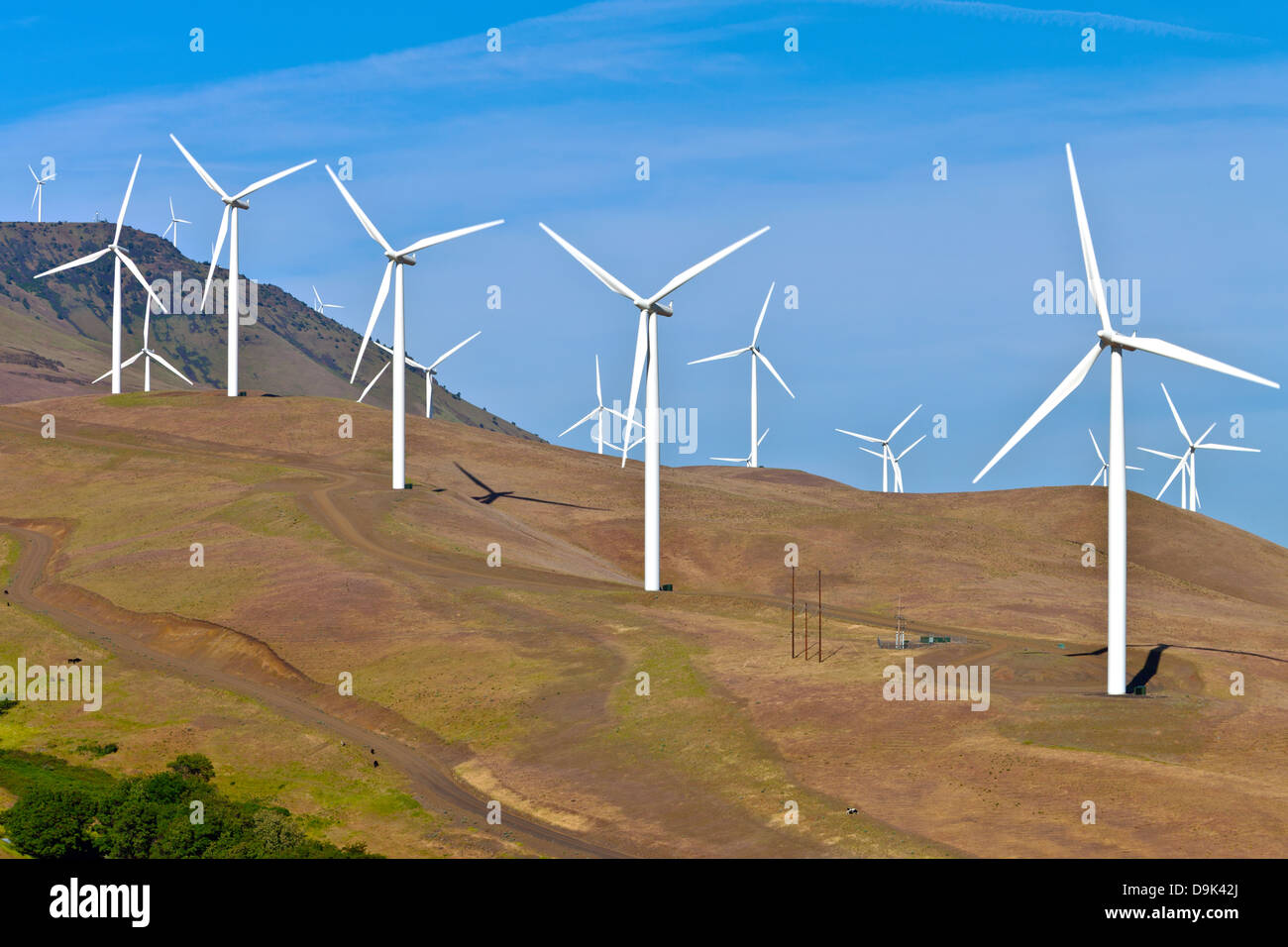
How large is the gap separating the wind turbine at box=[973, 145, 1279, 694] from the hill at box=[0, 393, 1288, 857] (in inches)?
160

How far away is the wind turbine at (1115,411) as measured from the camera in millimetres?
81250

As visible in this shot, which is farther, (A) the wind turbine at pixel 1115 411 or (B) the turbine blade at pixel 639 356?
(B) the turbine blade at pixel 639 356

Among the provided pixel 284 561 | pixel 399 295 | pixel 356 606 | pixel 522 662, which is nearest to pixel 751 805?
pixel 522 662

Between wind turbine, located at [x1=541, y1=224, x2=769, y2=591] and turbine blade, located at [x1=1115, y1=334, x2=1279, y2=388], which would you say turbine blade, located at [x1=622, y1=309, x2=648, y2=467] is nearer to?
wind turbine, located at [x1=541, y1=224, x2=769, y2=591]

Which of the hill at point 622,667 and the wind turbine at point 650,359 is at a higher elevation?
the wind turbine at point 650,359

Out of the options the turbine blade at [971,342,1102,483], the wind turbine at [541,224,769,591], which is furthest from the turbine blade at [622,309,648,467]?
the turbine blade at [971,342,1102,483]

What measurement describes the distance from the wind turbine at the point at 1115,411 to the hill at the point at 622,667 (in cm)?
406

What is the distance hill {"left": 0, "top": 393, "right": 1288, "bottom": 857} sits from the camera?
70812 millimetres

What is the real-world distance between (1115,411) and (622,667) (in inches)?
1641

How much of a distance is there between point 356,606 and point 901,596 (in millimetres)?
61162

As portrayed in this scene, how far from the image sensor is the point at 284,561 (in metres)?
131

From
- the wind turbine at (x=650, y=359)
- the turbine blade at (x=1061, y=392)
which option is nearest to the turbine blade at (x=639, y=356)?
the wind turbine at (x=650, y=359)

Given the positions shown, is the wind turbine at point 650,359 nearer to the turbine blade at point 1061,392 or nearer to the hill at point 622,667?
the hill at point 622,667
